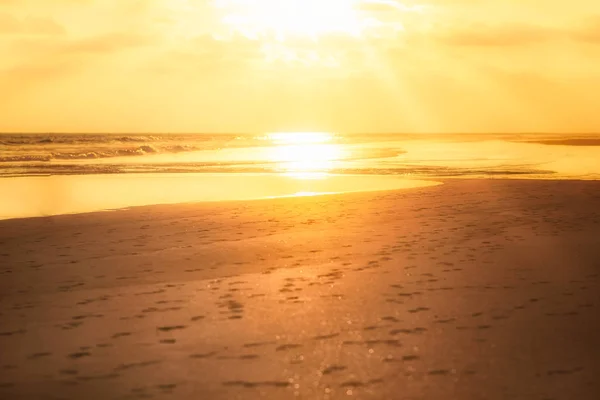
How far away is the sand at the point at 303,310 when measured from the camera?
595cm

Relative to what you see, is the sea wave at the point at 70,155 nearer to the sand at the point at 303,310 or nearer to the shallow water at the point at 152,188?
the shallow water at the point at 152,188

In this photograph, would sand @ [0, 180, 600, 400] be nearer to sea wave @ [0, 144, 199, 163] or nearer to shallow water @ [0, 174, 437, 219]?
shallow water @ [0, 174, 437, 219]

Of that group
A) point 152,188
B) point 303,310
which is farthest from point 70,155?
point 303,310

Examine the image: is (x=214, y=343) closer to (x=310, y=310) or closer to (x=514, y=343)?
(x=310, y=310)

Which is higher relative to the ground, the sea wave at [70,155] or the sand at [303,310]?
the sea wave at [70,155]

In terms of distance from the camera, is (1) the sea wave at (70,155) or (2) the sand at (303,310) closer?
(2) the sand at (303,310)

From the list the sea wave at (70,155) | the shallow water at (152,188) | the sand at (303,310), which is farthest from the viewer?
the sea wave at (70,155)

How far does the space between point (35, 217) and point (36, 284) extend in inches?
313

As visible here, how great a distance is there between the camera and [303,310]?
8164 mm

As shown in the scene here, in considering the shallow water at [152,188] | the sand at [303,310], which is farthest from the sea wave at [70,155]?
the sand at [303,310]

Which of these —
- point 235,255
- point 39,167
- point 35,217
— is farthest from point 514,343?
point 39,167

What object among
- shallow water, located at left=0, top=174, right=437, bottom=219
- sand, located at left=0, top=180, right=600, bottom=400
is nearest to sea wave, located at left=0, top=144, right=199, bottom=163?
shallow water, located at left=0, top=174, right=437, bottom=219

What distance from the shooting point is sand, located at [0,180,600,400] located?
234 inches

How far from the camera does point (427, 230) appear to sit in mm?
14172
